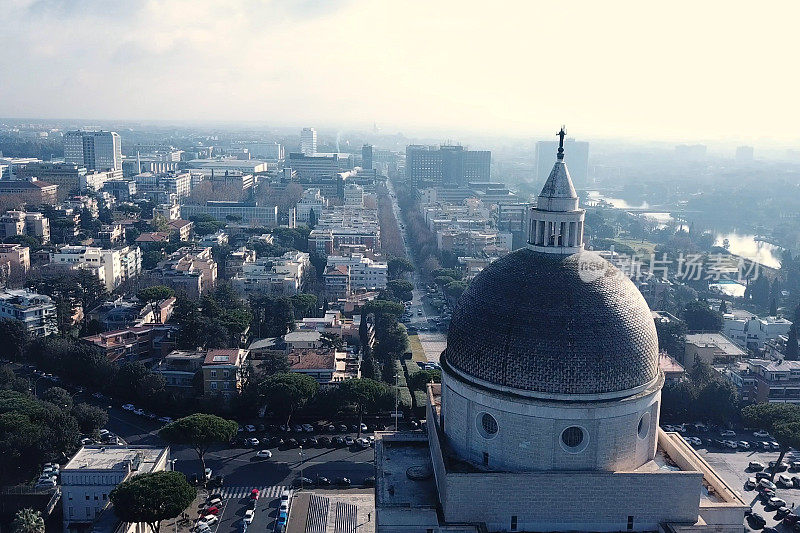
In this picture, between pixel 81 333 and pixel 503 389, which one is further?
pixel 81 333

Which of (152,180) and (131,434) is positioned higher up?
(152,180)

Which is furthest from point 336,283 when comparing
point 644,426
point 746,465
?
point 644,426

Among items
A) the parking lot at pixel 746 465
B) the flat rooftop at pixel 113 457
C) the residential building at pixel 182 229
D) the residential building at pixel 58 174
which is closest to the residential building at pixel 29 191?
the residential building at pixel 58 174

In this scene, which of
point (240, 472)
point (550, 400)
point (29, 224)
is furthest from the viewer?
point (29, 224)

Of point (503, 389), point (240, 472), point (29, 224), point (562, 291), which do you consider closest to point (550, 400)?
point (503, 389)

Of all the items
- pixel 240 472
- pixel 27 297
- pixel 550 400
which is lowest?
pixel 240 472

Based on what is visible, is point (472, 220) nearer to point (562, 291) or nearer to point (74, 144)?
point (562, 291)
